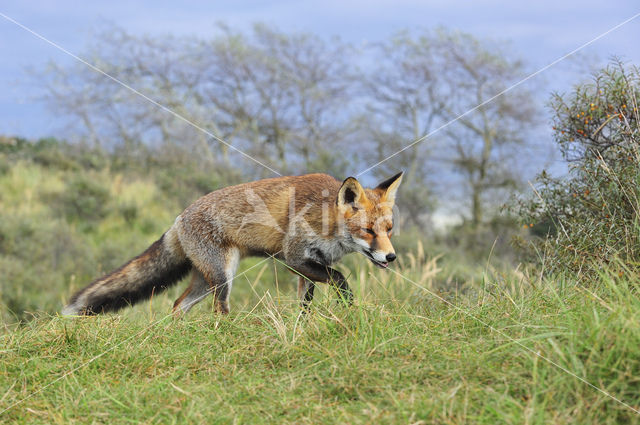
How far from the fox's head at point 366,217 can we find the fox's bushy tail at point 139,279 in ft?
6.15

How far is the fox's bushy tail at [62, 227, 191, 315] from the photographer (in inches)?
242

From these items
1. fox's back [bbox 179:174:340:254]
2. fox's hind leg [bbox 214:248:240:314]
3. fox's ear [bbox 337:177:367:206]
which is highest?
fox's ear [bbox 337:177:367:206]

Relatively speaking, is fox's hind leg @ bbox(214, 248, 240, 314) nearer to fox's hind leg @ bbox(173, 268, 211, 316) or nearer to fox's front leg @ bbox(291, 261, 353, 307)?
Answer: fox's hind leg @ bbox(173, 268, 211, 316)

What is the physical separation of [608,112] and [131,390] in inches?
206

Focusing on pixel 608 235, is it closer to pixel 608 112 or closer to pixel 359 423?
pixel 608 112

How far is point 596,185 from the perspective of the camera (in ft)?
19.3

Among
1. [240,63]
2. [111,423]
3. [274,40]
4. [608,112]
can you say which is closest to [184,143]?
[240,63]

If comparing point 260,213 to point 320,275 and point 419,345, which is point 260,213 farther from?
point 419,345

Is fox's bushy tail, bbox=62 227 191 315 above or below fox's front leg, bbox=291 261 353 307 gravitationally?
below

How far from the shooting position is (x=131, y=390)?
12.8 ft

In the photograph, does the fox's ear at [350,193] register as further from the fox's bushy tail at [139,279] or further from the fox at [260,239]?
the fox's bushy tail at [139,279]

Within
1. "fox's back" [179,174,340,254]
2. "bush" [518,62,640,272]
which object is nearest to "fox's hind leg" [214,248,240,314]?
"fox's back" [179,174,340,254]

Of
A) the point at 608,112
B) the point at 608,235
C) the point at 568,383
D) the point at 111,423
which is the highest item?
the point at 608,112

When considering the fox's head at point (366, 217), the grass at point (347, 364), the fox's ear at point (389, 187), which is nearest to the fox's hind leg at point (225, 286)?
the grass at point (347, 364)
